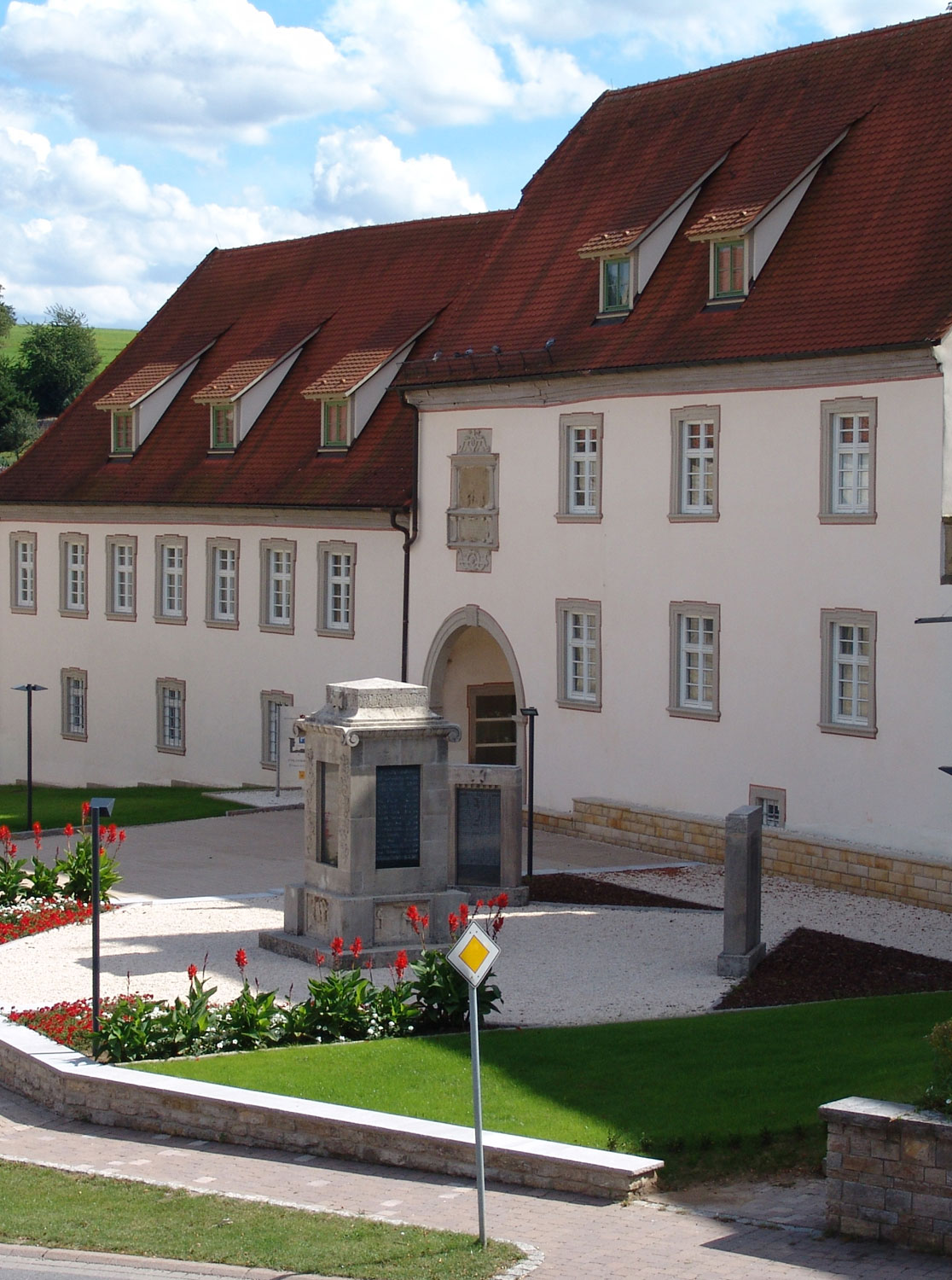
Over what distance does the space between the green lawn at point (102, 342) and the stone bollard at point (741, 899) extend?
3156 inches

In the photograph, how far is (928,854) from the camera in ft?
85.3

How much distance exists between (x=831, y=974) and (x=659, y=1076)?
5.83 metres

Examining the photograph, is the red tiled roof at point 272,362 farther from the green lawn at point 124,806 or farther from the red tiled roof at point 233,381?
the green lawn at point 124,806

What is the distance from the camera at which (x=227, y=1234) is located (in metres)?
12.8

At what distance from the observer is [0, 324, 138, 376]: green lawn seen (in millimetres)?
107700

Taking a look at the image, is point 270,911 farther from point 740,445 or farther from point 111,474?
point 111,474

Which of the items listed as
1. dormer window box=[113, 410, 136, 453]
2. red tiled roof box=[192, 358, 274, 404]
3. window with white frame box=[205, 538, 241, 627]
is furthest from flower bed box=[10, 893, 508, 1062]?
dormer window box=[113, 410, 136, 453]

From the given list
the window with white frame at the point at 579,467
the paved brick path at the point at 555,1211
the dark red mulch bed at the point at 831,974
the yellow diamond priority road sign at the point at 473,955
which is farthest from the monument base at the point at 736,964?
the window with white frame at the point at 579,467

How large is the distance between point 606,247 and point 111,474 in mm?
16243

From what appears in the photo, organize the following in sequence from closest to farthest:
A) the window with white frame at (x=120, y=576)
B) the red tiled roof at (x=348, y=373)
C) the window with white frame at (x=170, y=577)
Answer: the red tiled roof at (x=348, y=373) → the window with white frame at (x=170, y=577) → the window with white frame at (x=120, y=576)

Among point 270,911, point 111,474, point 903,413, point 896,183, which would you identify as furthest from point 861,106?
point 111,474

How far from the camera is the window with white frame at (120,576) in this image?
142ft

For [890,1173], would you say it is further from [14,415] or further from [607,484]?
[14,415]

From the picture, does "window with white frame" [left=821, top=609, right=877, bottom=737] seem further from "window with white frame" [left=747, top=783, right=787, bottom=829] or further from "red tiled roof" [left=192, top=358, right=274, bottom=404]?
"red tiled roof" [left=192, top=358, right=274, bottom=404]
